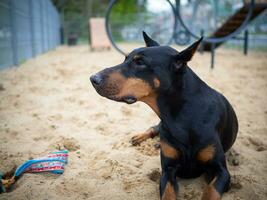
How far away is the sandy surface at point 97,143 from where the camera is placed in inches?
94.1

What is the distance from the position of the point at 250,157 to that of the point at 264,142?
496 millimetres

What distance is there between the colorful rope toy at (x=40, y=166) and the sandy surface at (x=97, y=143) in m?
0.06

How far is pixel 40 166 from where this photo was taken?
103 inches

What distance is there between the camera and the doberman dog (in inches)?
89.0

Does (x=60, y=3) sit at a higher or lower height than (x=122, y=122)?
higher

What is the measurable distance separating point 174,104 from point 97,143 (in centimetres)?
133

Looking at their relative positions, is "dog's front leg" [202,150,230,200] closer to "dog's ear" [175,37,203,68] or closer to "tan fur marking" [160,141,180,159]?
"tan fur marking" [160,141,180,159]

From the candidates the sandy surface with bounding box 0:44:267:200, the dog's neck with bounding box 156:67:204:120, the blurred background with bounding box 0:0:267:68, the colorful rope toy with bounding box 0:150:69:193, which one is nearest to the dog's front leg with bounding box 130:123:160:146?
Result: the sandy surface with bounding box 0:44:267:200

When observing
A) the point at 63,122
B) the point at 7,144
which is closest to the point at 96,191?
the point at 7,144

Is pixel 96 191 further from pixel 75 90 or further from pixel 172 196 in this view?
pixel 75 90

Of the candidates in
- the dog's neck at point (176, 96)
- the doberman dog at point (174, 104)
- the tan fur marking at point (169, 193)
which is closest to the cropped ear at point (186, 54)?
the doberman dog at point (174, 104)

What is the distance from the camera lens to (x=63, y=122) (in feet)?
13.3

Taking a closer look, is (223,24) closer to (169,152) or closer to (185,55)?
(185,55)

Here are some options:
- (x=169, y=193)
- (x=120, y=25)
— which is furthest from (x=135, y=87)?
(x=120, y=25)
